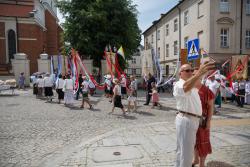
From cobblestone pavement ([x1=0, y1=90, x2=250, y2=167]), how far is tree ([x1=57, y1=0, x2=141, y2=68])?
53.5 feet

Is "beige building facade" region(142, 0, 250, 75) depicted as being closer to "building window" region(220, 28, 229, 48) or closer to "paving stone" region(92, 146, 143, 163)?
"building window" region(220, 28, 229, 48)

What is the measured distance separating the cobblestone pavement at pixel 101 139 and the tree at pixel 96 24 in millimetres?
16319

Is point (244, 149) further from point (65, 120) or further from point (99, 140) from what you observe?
point (65, 120)

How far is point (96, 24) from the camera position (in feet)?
83.8

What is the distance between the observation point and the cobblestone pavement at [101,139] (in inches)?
205

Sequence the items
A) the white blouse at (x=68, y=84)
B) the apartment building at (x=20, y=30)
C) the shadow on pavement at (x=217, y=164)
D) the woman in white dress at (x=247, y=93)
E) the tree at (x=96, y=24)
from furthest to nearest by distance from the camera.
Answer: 1. the apartment building at (x=20, y=30)
2. the tree at (x=96, y=24)
3. the woman in white dress at (x=247, y=93)
4. the white blouse at (x=68, y=84)
5. the shadow on pavement at (x=217, y=164)

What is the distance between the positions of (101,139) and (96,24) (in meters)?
20.6

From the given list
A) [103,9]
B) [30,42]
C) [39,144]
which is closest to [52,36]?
[30,42]

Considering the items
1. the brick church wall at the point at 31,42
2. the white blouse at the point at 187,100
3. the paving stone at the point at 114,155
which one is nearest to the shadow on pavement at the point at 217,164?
the paving stone at the point at 114,155

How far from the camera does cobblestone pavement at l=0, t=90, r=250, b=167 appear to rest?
5199 millimetres

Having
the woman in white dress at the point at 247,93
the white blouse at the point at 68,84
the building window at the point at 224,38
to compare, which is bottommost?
the woman in white dress at the point at 247,93

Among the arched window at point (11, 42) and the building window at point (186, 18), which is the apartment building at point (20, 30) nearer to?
the arched window at point (11, 42)

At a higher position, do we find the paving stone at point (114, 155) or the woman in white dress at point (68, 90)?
the woman in white dress at point (68, 90)

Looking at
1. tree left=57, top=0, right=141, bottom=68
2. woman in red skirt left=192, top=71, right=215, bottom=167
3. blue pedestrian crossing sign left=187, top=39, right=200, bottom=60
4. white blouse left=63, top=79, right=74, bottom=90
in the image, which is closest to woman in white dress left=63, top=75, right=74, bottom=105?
white blouse left=63, top=79, right=74, bottom=90
